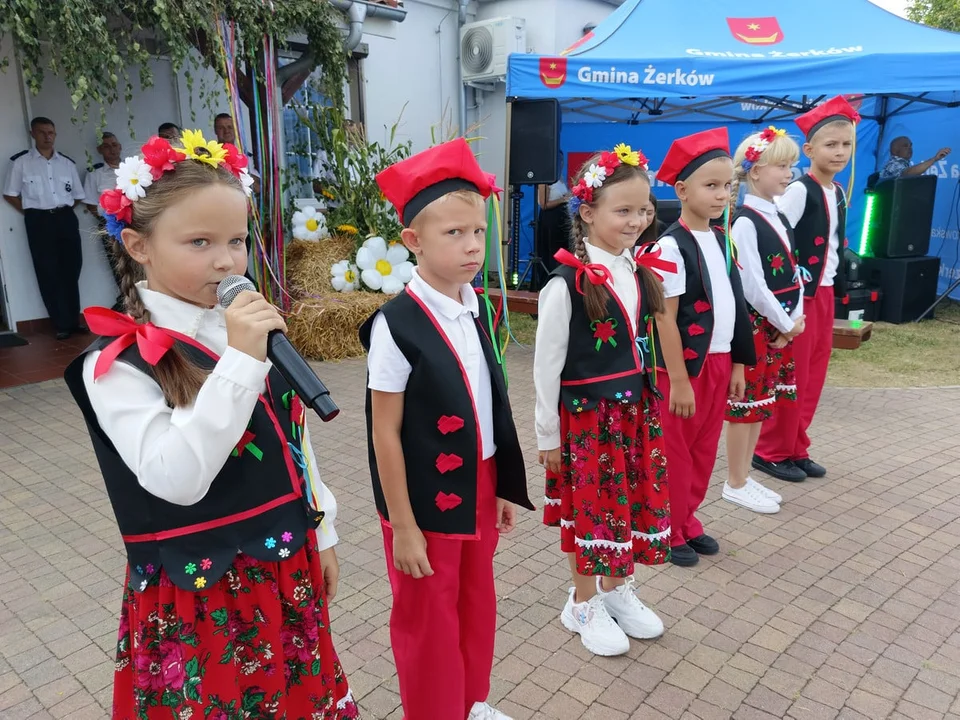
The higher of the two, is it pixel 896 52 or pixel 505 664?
pixel 896 52

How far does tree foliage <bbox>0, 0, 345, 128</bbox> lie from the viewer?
15.9ft

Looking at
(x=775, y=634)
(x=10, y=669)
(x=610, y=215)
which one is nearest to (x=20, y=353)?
(x=10, y=669)

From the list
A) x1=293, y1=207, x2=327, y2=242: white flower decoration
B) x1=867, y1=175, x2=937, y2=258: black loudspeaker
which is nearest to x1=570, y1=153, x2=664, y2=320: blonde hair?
x1=293, y1=207, x2=327, y2=242: white flower decoration

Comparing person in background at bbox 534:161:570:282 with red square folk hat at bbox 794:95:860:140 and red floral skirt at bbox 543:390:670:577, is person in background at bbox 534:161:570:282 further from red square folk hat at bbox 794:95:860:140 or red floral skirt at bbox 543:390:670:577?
red floral skirt at bbox 543:390:670:577

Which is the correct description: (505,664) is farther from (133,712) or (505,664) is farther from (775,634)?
(133,712)

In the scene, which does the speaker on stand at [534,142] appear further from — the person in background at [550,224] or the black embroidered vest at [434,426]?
the black embroidered vest at [434,426]

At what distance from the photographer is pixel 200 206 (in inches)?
51.4

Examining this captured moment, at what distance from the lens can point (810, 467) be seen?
161 inches

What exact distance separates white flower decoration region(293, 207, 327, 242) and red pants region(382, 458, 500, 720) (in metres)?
5.75

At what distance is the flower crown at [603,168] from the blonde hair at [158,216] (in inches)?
52.6

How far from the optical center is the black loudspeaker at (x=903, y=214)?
8250mm

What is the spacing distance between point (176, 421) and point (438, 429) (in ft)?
2.31

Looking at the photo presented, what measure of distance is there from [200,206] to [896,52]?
7015mm

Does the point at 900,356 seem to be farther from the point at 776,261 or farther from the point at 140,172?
the point at 140,172
